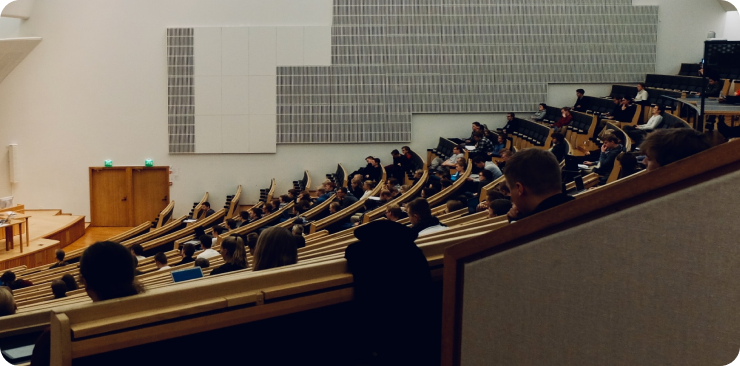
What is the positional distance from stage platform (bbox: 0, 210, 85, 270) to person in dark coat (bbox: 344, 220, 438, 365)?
8025mm

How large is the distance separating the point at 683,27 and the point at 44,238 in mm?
9492

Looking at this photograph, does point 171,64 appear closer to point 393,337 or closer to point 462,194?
point 462,194

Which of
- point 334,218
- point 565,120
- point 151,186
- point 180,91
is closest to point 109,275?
point 334,218

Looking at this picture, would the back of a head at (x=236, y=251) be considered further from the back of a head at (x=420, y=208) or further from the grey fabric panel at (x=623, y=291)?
the grey fabric panel at (x=623, y=291)

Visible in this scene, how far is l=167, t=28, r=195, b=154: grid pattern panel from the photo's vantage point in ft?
34.8

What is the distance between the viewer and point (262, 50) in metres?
10.7

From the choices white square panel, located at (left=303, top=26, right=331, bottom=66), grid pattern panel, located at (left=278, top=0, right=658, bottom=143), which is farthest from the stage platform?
white square panel, located at (left=303, top=26, right=331, bottom=66)

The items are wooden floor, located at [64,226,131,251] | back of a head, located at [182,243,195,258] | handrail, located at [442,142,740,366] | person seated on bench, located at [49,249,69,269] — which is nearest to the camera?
handrail, located at [442,142,740,366]

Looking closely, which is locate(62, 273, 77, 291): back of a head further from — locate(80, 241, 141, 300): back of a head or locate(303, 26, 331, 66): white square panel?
locate(303, 26, 331, 66): white square panel

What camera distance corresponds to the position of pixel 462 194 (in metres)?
6.28

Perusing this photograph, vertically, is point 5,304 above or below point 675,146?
below

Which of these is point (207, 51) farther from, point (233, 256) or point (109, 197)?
point (233, 256)

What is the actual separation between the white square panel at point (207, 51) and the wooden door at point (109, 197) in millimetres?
1912

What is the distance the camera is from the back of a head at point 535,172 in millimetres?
1358
